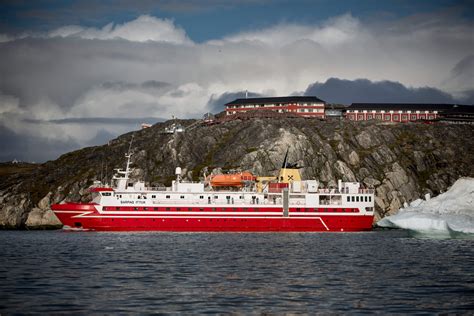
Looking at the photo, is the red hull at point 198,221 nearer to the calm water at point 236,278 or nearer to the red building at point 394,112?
the calm water at point 236,278

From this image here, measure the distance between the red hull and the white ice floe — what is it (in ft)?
54.3

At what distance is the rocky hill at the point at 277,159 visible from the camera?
4719 inches

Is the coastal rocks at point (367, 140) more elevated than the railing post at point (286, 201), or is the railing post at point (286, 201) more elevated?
the coastal rocks at point (367, 140)

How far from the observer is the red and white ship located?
275ft

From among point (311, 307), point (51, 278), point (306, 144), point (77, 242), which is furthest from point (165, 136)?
point (311, 307)

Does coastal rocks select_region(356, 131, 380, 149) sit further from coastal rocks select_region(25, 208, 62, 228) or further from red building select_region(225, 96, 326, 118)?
coastal rocks select_region(25, 208, 62, 228)

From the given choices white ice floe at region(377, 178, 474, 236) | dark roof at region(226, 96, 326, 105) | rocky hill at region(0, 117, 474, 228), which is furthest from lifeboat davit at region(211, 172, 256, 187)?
dark roof at region(226, 96, 326, 105)

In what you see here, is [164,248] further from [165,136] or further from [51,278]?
[165,136]

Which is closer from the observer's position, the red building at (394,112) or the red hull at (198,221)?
the red hull at (198,221)

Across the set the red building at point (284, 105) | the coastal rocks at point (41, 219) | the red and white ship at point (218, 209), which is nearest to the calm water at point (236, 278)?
the red and white ship at point (218, 209)

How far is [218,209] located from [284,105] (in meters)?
76.6

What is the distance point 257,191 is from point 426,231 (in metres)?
29.8

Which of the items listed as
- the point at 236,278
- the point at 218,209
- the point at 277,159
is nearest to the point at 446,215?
the point at 218,209

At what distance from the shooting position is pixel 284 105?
15750 cm
